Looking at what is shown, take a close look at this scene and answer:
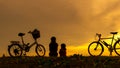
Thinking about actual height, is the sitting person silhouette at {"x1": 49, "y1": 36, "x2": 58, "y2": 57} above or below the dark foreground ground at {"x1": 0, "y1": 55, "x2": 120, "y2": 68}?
above

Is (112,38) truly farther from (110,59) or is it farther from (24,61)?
(24,61)

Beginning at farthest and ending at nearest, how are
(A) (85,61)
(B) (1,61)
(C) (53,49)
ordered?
(C) (53,49) → (B) (1,61) → (A) (85,61)

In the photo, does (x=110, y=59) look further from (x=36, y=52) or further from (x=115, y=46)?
(x=36, y=52)

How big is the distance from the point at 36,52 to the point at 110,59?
773 cm

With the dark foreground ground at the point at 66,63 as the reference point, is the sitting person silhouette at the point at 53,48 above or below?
above

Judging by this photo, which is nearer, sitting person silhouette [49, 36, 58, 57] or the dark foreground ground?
the dark foreground ground

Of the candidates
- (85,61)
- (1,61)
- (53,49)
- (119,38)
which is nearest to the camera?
(85,61)

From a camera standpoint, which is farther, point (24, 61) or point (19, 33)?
point (19, 33)

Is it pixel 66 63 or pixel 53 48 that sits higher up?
pixel 53 48

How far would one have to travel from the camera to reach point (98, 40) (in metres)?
32.7

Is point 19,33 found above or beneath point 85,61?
above

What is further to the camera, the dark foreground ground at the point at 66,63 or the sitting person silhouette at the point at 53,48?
the sitting person silhouette at the point at 53,48

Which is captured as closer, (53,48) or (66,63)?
(66,63)

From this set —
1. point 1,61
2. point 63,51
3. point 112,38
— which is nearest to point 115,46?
point 112,38
